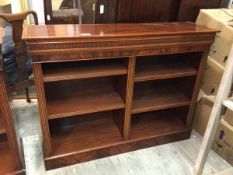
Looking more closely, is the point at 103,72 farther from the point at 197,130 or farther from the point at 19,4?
the point at 19,4

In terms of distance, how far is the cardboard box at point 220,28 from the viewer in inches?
57.7

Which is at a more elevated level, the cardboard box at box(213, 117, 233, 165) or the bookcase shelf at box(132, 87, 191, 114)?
the bookcase shelf at box(132, 87, 191, 114)

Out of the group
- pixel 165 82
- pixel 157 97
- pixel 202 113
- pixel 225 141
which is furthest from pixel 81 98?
pixel 225 141

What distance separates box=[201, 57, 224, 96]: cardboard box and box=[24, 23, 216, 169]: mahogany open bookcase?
0.13 meters

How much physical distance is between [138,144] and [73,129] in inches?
19.2

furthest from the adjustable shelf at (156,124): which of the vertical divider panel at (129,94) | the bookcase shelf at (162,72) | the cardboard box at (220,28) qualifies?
the cardboard box at (220,28)

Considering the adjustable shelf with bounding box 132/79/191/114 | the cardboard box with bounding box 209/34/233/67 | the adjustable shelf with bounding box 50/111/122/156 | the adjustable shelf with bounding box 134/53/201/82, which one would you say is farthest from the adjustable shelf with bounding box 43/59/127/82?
the cardboard box with bounding box 209/34/233/67

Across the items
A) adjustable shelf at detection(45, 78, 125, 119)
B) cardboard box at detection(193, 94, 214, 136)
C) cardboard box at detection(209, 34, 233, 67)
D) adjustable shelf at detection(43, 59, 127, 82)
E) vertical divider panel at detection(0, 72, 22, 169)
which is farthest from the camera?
cardboard box at detection(193, 94, 214, 136)

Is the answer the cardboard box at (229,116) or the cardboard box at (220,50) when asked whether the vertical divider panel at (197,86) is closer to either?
the cardboard box at (220,50)

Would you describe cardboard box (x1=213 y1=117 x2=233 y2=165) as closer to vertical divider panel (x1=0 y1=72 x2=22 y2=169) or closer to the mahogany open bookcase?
the mahogany open bookcase

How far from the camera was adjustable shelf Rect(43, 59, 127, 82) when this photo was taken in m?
1.24

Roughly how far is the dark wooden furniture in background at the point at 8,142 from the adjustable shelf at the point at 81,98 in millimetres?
218

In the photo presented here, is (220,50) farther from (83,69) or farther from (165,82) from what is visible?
(83,69)

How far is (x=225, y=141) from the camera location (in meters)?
1.59
